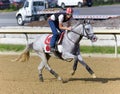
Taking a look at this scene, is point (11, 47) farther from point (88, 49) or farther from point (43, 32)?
point (88, 49)

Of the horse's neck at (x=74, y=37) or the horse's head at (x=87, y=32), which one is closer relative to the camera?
the horse's head at (x=87, y=32)

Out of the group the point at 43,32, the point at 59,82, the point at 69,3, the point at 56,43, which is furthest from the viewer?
the point at 69,3

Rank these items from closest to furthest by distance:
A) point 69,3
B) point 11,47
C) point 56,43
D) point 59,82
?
point 59,82
point 56,43
point 11,47
point 69,3

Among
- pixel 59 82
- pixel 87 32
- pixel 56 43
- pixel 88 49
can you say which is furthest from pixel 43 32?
pixel 87 32

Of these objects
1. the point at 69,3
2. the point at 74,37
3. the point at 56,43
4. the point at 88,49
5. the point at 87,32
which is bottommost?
the point at 69,3

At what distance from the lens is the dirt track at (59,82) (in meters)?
10.8

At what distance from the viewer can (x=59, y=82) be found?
12.2m

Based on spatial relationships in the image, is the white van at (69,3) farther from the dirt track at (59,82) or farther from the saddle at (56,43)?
the saddle at (56,43)

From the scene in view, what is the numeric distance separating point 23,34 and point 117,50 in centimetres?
397

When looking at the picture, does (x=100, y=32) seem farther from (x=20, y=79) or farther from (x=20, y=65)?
(x=20, y=79)

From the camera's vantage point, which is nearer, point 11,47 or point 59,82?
point 59,82

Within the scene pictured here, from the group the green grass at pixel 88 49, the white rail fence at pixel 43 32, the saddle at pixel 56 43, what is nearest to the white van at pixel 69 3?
the white rail fence at pixel 43 32

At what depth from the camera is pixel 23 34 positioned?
20.3 metres

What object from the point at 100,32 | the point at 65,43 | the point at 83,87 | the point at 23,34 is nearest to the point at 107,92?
the point at 83,87
